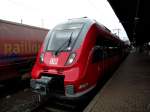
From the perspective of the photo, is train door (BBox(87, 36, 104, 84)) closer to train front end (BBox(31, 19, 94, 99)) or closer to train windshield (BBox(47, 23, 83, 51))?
train front end (BBox(31, 19, 94, 99))

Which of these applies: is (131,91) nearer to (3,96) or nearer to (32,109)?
(32,109)

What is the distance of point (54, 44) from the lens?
302 inches

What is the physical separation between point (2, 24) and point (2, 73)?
2.09 m

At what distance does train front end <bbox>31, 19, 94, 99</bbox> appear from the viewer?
21.0ft

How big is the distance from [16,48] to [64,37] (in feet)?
9.39

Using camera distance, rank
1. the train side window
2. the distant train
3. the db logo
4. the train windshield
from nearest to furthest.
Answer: the db logo → the train windshield → the train side window → the distant train

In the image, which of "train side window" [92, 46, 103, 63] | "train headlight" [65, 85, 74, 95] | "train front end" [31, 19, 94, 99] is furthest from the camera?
"train side window" [92, 46, 103, 63]

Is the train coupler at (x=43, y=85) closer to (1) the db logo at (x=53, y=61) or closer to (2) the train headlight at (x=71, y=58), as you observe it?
(1) the db logo at (x=53, y=61)

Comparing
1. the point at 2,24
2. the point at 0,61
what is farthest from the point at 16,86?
the point at 2,24

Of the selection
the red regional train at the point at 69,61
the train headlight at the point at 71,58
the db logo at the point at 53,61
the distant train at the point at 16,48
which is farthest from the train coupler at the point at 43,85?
the distant train at the point at 16,48

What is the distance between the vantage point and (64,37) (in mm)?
7648

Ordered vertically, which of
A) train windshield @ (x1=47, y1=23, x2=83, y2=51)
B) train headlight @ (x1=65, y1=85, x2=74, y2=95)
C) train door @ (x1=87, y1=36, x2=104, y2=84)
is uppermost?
train windshield @ (x1=47, y1=23, x2=83, y2=51)

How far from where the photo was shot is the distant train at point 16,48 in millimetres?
8688

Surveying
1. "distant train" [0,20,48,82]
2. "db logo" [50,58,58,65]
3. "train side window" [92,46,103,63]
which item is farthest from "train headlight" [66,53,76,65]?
"distant train" [0,20,48,82]
